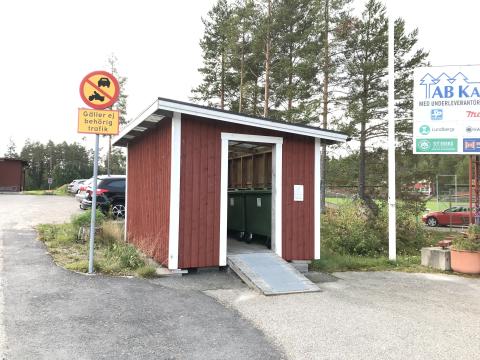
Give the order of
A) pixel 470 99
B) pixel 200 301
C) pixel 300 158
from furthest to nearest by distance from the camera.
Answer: pixel 470 99 < pixel 300 158 < pixel 200 301

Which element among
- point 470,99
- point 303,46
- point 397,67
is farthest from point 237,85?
point 470,99

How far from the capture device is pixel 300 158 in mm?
8781

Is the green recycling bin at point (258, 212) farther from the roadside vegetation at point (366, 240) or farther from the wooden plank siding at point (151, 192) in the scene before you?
the wooden plank siding at point (151, 192)

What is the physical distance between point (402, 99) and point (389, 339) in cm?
1698

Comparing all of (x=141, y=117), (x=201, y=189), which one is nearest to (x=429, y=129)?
(x=201, y=189)

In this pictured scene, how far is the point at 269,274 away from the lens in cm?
725

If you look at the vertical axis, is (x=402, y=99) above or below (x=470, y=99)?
above

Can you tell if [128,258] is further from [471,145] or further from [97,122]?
[471,145]

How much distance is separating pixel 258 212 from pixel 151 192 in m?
2.41

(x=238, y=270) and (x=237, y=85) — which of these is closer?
(x=238, y=270)

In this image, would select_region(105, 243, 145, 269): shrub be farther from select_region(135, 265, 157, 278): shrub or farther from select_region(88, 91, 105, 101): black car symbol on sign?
select_region(88, 91, 105, 101): black car symbol on sign

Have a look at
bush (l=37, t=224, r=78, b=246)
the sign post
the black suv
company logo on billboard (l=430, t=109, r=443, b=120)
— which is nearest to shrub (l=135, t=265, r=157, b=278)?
the sign post

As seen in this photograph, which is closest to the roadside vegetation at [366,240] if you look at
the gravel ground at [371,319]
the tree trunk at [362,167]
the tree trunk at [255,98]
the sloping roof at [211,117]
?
the gravel ground at [371,319]

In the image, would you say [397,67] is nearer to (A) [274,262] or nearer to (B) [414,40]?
(B) [414,40]
